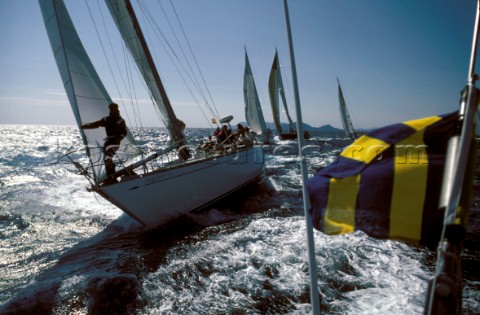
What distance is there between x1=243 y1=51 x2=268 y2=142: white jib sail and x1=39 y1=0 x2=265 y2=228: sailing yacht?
18630 mm

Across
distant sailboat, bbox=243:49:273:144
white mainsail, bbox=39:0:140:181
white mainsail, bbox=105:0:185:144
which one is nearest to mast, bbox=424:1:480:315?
white mainsail, bbox=39:0:140:181

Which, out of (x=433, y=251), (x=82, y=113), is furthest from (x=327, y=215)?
(x=82, y=113)

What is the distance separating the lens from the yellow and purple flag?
7.58 feet

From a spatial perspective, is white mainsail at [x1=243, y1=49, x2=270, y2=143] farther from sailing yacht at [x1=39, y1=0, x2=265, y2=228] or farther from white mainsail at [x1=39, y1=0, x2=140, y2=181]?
white mainsail at [x1=39, y1=0, x2=140, y2=181]

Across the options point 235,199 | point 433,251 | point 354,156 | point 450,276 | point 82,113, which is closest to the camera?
point 450,276

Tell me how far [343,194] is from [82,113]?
6.39 meters

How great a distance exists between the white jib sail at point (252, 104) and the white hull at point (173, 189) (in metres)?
18.1

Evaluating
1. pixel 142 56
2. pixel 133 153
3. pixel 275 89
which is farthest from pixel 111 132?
pixel 275 89

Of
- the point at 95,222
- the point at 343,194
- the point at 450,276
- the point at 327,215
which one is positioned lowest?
the point at 95,222

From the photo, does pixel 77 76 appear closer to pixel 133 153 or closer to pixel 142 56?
pixel 133 153

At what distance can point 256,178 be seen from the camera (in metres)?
13.2

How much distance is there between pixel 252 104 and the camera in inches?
1110

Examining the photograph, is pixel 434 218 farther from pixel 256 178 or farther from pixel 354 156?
pixel 256 178

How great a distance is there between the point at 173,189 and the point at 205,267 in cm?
279
